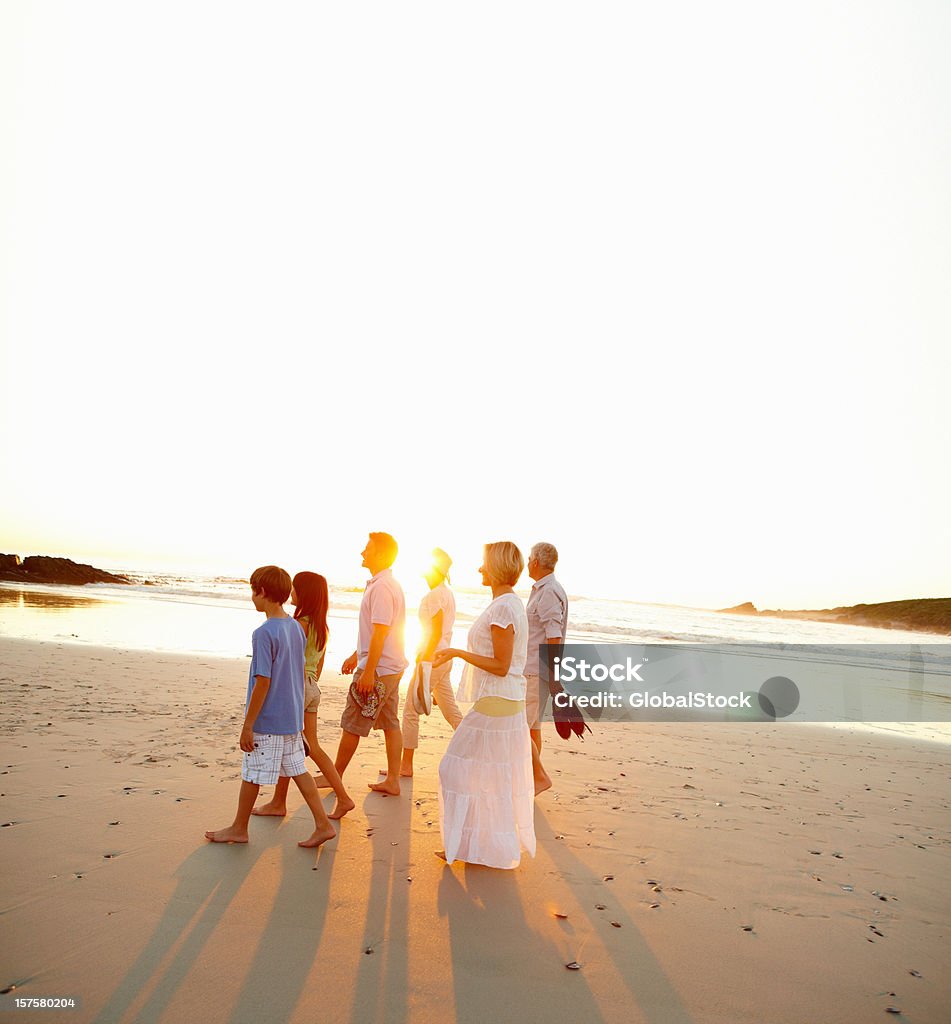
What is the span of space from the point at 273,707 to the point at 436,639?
1.86 m

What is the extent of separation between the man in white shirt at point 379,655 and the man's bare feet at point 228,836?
1.21 metres

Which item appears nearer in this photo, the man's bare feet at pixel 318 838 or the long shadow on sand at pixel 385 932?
the long shadow on sand at pixel 385 932

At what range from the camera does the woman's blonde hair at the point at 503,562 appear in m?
4.75

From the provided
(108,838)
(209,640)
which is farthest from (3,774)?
(209,640)

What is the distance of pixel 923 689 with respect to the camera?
62.4 ft

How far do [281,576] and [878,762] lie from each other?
8.43 m

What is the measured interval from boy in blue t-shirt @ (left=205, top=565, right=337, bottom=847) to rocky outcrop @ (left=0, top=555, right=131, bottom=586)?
40.1 m

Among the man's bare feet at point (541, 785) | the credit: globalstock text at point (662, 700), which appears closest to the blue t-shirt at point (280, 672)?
the man's bare feet at point (541, 785)

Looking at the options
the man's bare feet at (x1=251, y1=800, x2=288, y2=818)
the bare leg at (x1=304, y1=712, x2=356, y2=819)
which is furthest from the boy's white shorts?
the man's bare feet at (x1=251, y1=800, x2=288, y2=818)

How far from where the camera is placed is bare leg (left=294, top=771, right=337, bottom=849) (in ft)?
15.8

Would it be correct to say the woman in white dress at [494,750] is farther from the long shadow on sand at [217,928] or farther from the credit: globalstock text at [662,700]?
the credit: globalstock text at [662,700]

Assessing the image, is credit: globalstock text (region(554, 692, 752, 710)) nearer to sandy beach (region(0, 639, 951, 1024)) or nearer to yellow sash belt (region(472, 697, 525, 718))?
sandy beach (region(0, 639, 951, 1024))

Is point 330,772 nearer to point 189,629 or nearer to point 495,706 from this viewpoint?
point 495,706

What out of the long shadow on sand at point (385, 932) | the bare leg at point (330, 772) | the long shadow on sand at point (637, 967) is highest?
the bare leg at point (330, 772)
